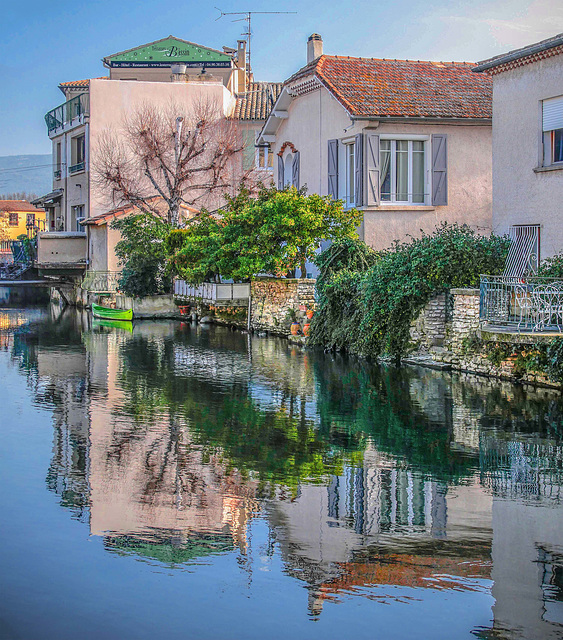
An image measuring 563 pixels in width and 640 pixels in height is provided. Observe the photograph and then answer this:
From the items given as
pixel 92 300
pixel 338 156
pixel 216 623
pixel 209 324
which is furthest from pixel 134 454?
pixel 92 300

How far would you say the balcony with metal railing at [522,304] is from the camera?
1716cm

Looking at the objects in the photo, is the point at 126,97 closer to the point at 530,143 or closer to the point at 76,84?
the point at 76,84

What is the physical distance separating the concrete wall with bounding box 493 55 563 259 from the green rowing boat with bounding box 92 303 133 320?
21.0m

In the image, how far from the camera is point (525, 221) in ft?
71.5

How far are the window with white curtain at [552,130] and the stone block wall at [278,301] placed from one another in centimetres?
1013

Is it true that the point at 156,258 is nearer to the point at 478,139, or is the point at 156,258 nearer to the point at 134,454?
the point at 478,139

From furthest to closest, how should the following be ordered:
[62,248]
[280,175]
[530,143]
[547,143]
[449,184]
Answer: [62,248]
[280,175]
[449,184]
[530,143]
[547,143]

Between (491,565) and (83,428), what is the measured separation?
27.1ft

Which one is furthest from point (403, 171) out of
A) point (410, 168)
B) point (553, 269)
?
point (553, 269)

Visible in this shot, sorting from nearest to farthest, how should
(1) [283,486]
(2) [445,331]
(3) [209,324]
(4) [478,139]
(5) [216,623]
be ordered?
1. (5) [216,623]
2. (1) [283,486]
3. (2) [445,331]
4. (4) [478,139]
5. (3) [209,324]

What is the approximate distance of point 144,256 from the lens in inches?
1572

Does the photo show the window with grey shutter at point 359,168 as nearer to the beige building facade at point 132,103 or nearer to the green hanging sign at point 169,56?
the beige building facade at point 132,103

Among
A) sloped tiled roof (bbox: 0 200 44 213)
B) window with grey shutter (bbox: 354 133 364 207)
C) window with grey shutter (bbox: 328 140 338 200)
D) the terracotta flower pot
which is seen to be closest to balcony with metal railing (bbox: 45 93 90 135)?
window with grey shutter (bbox: 328 140 338 200)

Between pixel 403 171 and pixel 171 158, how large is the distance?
62.9 ft
